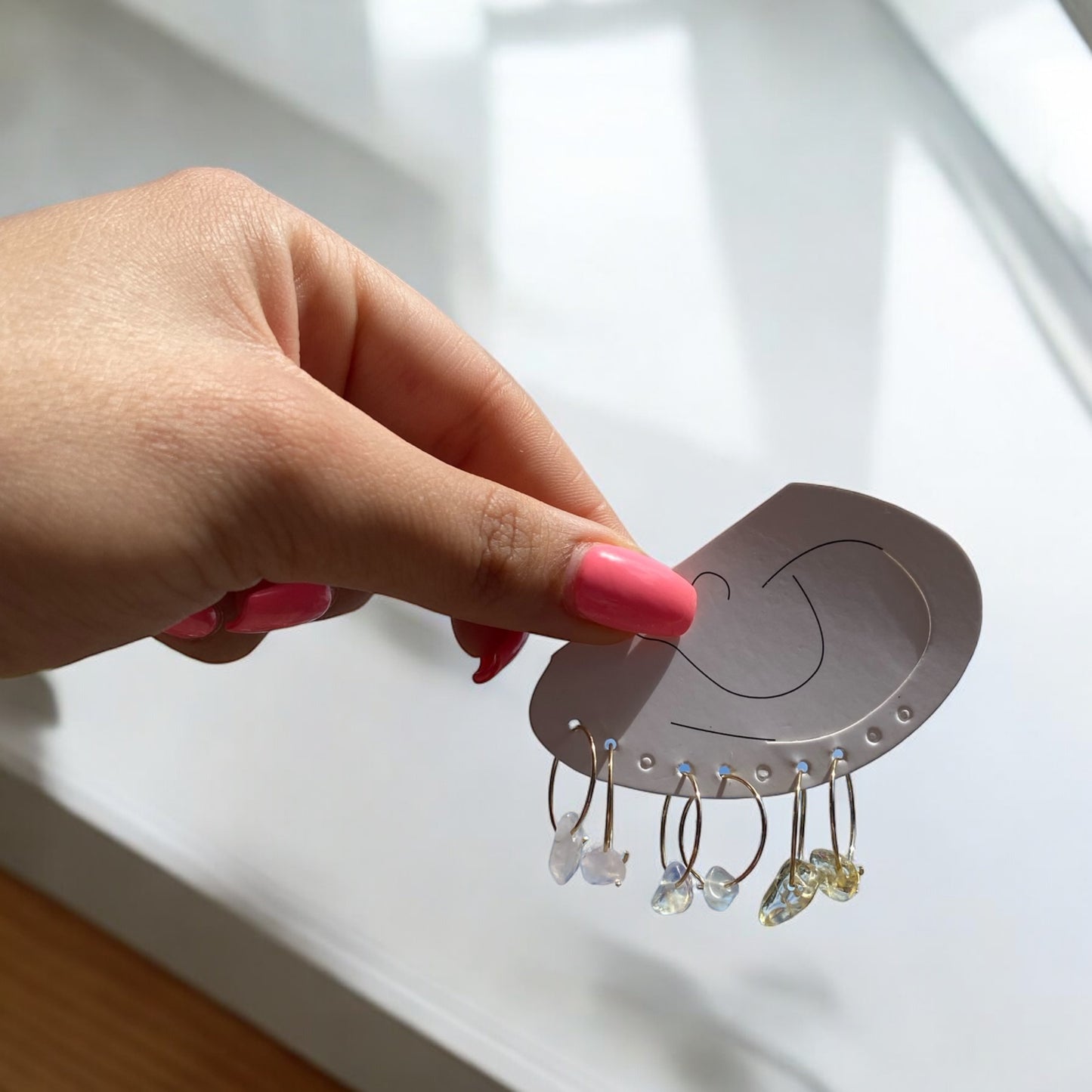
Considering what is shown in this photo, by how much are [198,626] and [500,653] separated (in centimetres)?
19

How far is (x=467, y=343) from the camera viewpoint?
735mm

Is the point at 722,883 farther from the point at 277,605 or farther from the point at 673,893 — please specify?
the point at 277,605

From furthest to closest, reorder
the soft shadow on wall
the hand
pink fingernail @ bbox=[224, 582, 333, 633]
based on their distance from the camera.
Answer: the soft shadow on wall, pink fingernail @ bbox=[224, 582, 333, 633], the hand

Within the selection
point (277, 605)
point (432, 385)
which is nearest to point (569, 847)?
point (277, 605)

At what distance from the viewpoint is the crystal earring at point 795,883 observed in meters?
0.52

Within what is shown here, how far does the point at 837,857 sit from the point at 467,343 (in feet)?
1.35

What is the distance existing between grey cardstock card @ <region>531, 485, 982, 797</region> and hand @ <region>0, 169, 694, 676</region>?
0.10ft

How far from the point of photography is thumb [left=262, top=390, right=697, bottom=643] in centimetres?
47

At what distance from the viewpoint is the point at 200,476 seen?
17.9 inches

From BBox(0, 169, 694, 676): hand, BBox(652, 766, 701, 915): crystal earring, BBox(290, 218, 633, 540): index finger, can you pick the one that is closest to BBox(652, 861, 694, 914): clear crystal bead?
BBox(652, 766, 701, 915): crystal earring

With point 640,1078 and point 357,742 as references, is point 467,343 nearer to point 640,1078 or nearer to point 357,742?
point 357,742

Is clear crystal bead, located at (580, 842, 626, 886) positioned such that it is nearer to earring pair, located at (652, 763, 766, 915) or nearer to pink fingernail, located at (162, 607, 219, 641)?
earring pair, located at (652, 763, 766, 915)

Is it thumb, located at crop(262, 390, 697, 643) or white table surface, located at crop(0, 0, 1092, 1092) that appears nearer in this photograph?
thumb, located at crop(262, 390, 697, 643)

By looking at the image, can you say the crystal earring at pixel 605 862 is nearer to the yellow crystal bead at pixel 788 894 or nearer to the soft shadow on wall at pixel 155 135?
the yellow crystal bead at pixel 788 894
